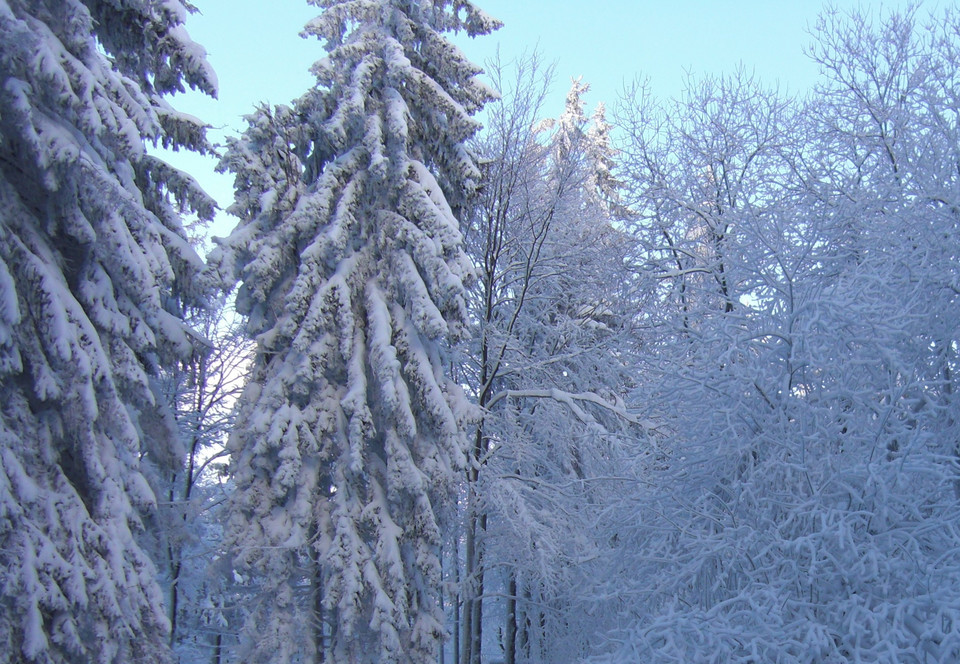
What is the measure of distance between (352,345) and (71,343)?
3.98 metres

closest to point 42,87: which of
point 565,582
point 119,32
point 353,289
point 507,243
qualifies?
point 119,32

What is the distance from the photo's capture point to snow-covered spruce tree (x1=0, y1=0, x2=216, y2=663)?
7.51m

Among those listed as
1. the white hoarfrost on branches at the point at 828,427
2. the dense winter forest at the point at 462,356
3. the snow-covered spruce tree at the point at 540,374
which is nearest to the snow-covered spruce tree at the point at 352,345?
the dense winter forest at the point at 462,356

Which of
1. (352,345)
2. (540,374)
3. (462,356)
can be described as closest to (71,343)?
(352,345)

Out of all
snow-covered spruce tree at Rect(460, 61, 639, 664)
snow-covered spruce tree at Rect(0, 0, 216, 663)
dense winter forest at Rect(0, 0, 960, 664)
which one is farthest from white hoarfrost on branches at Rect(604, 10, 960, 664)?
snow-covered spruce tree at Rect(0, 0, 216, 663)

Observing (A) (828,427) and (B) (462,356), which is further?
(B) (462,356)

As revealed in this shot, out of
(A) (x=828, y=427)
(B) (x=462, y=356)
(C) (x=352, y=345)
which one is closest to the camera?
(A) (x=828, y=427)

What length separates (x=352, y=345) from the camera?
11.0m

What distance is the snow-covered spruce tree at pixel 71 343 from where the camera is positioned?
7.51m

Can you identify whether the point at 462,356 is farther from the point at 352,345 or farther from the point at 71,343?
the point at 71,343

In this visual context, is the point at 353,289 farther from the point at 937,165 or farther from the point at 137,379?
the point at 937,165

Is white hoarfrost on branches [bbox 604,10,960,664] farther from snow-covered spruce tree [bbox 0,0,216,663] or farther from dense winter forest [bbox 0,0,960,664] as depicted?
snow-covered spruce tree [bbox 0,0,216,663]

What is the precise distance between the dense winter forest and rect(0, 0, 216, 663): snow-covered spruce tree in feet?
0.12

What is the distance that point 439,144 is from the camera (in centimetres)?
1227
